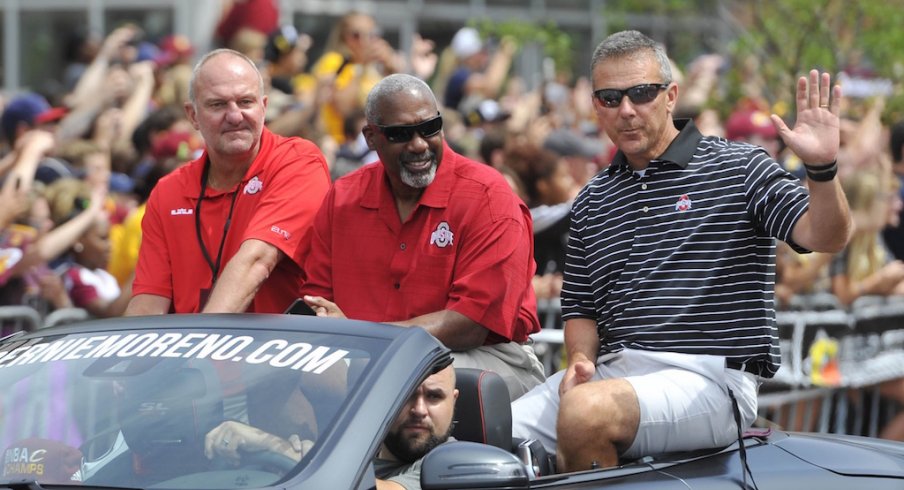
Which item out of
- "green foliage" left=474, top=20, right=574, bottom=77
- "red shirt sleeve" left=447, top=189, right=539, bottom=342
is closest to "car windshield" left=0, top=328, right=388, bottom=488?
"red shirt sleeve" left=447, top=189, right=539, bottom=342

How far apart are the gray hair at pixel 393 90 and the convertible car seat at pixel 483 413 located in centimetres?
142

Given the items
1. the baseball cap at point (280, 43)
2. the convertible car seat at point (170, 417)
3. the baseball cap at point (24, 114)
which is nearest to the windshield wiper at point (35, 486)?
the convertible car seat at point (170, 417)

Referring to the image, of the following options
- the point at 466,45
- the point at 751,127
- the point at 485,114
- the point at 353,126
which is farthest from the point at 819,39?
the point at 353,126

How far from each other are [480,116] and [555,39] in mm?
6478

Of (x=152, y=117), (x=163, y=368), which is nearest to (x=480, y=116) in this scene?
(x=152, y=117)

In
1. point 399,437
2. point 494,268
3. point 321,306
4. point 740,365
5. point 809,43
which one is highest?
point 809,43

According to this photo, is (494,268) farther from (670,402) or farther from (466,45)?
(466,45)

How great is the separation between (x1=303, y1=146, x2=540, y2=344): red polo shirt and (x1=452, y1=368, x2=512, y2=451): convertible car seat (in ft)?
2.84

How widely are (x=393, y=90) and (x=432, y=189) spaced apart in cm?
42

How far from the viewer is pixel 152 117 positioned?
10.2 m

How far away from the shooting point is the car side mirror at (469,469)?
3.85 m

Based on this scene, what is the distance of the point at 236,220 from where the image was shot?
616 centimetres

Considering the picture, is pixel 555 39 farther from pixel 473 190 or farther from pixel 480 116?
pixel 473 190

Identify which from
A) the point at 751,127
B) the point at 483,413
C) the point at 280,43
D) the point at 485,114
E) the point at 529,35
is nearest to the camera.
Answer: the point at 483,413
